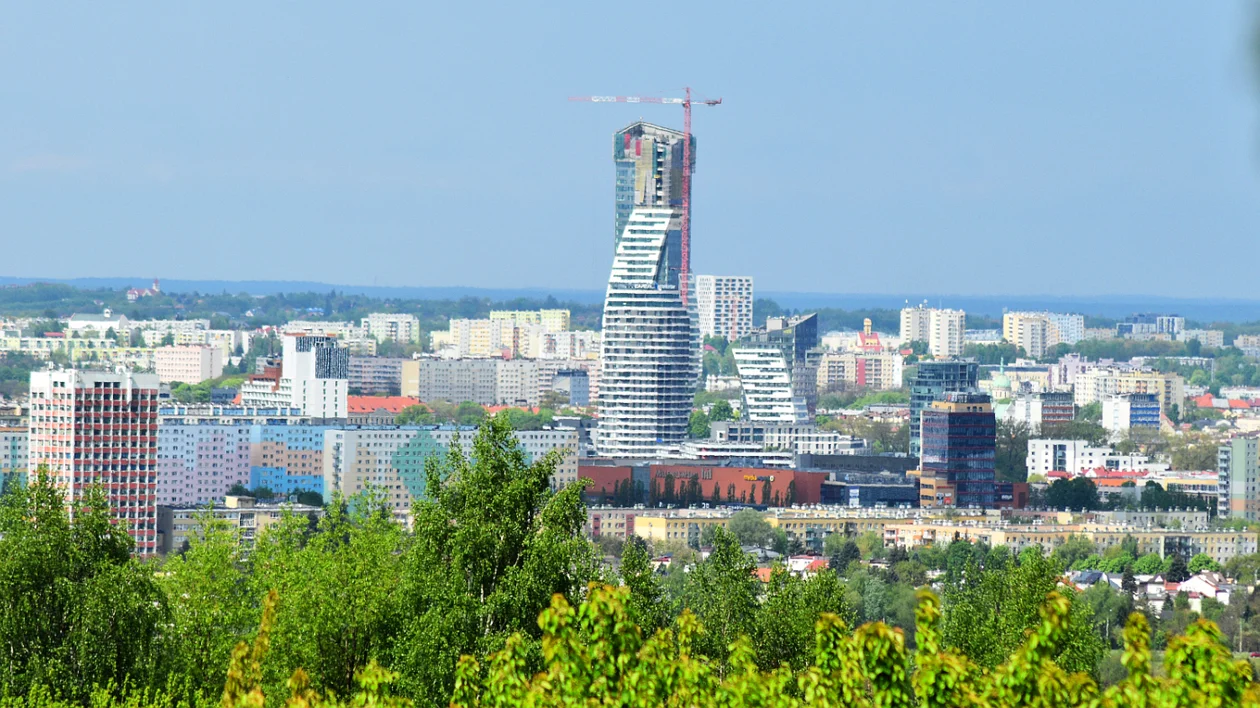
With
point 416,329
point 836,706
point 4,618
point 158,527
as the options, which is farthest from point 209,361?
point 836,706

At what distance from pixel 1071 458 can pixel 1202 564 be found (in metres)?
27.8

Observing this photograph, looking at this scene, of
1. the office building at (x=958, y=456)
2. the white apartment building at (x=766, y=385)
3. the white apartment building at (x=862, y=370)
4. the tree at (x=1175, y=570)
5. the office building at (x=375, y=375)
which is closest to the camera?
the tree at (x=1175, y=570)

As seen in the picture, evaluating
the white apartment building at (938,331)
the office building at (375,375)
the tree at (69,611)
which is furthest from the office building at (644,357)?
the white apartment building at (938,331)

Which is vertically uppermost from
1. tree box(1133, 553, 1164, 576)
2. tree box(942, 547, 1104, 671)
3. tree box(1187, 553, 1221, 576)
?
tree box(942, 547, 1104, 671)

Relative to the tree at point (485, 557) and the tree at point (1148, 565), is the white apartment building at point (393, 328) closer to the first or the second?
the tree at point (1148, 565)

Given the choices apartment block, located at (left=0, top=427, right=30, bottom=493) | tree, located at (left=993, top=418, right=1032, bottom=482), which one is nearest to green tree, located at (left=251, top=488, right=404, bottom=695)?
apartment block, located at (left=0, top=427, right=30, bottom=493)

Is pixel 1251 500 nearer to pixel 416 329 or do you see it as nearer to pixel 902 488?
pixel 902 488

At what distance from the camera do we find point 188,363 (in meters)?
102

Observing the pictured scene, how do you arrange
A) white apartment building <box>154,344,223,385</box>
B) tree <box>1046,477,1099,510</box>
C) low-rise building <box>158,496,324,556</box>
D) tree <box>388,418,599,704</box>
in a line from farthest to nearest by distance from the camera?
white apartment building <box>154,344,223,385</box> → tree <box>1046,477,1099,510</box> → low-rise building <box>158,496,324,556</box> → tree <box>388,418,599,704</box>

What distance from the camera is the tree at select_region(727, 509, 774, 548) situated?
165ft

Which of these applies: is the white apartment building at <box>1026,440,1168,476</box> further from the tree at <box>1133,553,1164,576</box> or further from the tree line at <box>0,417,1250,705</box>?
the tree line at <box>0,417,1250,705</box>

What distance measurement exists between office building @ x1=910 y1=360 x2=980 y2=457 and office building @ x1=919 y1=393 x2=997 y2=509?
7505 millimetres

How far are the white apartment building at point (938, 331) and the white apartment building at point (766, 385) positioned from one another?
52.4 meters

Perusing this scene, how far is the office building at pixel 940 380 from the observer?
6944 centimetres
